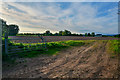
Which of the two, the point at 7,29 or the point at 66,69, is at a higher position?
the point at 7,29

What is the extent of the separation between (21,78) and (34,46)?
6.49m

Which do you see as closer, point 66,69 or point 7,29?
point 66,69

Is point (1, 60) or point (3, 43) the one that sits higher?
point (3, 43)

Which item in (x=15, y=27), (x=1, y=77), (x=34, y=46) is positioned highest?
(x=15, y=27)

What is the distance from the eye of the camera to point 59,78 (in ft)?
12.0

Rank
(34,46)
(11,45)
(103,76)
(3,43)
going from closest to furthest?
(103,76), (3,43), (11,45), (34,46)

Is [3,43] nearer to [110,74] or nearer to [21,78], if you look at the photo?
[21,78]

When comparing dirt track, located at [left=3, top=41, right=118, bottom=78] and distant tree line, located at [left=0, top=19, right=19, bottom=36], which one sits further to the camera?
distant tree line, located at [left=0, top=19, right=19, bottom=36]

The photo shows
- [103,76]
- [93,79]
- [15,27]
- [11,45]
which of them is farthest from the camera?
[15,27]

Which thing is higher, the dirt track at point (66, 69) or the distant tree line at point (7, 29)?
the distant tree line at point (7, 29)

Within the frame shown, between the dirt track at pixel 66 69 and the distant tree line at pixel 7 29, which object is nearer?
the dirt track at pixel 66 69

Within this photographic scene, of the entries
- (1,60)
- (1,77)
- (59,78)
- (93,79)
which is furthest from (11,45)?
(93,79)

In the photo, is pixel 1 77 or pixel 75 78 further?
pixel 1 77

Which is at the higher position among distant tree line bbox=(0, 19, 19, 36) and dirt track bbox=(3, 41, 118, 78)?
distant tree line bbox=(0, 19, 19, 36)
